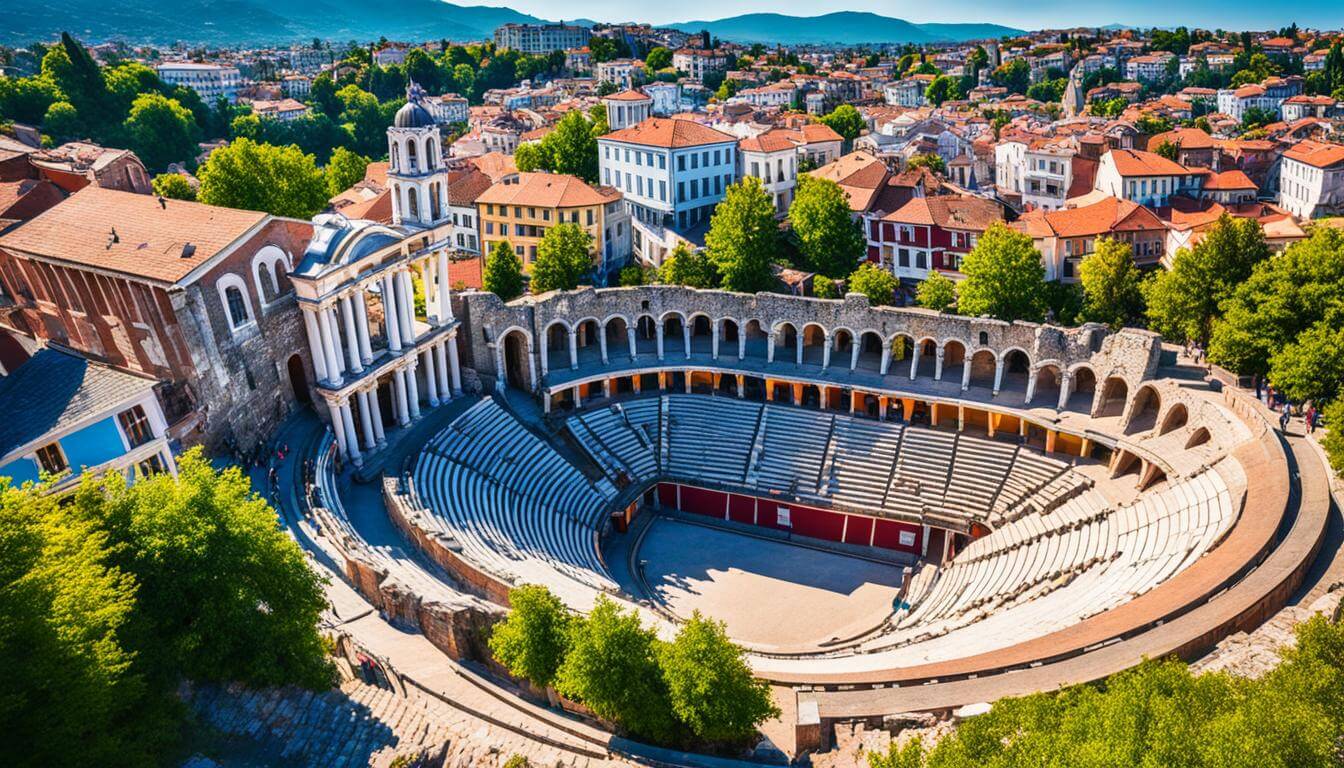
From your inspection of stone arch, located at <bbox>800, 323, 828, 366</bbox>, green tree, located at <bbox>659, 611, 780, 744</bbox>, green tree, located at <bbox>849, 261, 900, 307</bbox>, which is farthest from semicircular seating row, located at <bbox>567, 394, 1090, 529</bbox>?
green tree, located at <bbox>659, 611, 780, 744</bbox>

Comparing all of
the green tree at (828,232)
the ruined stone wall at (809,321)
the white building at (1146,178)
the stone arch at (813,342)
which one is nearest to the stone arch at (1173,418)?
the ruined stone wall at (809,321)

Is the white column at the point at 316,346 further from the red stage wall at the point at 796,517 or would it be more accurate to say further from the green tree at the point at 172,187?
the green tree at the point at 172,187

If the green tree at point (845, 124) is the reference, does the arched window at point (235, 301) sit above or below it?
above

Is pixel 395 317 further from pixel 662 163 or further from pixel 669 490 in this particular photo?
pixel 662 163

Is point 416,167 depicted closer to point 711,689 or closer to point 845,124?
point 711,689

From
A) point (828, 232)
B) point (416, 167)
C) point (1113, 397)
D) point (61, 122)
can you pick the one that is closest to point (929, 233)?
point (828, 232)

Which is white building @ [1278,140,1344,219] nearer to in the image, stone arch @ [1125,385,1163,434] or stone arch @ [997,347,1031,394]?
stone arch @ [997,347,1031,394]
